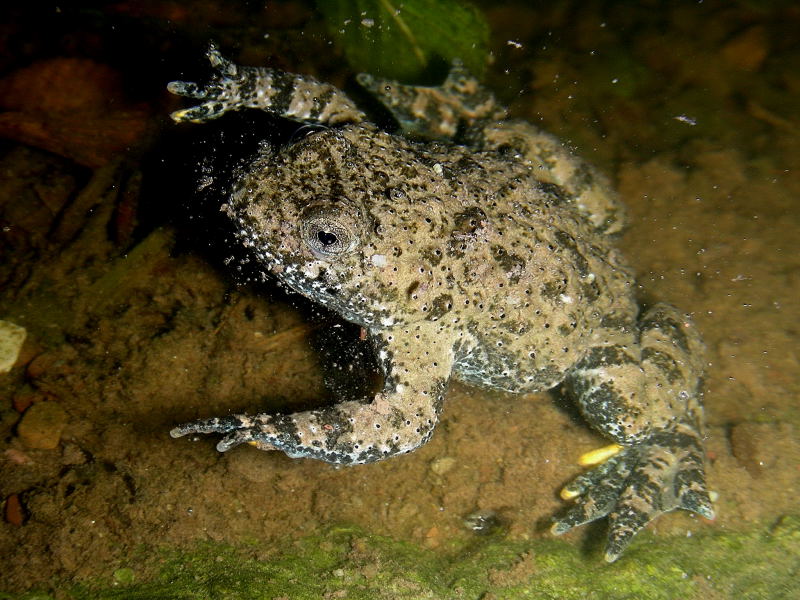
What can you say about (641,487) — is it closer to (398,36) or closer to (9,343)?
(398,36)

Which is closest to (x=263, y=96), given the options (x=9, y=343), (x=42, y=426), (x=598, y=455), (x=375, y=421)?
(x=375, y=421)

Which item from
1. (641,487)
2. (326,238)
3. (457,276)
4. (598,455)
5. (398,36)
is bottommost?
(598,455)

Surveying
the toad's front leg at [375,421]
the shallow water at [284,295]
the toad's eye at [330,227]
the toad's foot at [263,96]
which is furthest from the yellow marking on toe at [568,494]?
the toad's foot at [263,96]

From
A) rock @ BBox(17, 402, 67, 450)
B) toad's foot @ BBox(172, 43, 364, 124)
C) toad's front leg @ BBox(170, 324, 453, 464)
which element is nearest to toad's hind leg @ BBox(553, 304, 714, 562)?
toad's front leg @ BBox(170, 324, 453, 464)

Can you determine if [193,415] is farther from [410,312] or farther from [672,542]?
[672,542]

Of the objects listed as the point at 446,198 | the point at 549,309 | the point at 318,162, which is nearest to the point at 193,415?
the point at 318,162

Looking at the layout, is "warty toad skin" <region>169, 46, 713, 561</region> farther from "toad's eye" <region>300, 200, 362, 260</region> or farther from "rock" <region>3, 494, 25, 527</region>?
"rock" <region>3, 494, 25, 527</region>
